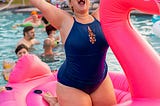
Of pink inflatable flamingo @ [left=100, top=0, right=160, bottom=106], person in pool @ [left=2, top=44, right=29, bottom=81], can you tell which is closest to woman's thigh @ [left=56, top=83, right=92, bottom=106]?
pink inflatable flamingo @ [left=100, top=0, right=160, bottom=106]

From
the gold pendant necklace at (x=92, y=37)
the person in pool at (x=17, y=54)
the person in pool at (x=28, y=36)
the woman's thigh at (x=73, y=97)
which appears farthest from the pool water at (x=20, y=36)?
the gold pendant necklace at (x=92, y=37)

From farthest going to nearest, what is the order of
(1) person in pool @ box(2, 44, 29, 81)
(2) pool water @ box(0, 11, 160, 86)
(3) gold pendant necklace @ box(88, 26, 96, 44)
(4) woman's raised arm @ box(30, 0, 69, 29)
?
(2) pool water @ box(0, 11, 160, 86) → (1) person in pool @ box(2, 44, 29, 81) → (4) woman's raised arm @ box(30, 0, 69, 29) → (3) gold pendant necklace @ box(88, 26, 96, 44)

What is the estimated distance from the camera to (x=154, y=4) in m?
2.14

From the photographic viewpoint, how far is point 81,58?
7.89ft

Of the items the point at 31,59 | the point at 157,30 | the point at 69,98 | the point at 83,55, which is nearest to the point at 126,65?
the point at 83,55

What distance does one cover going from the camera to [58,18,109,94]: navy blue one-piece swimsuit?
2375 mm

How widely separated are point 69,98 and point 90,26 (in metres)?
0.49

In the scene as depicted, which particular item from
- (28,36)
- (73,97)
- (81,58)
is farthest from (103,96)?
(28,36)

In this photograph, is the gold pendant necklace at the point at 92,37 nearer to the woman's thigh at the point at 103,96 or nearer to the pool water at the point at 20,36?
the woman's thigh at the point at 103,96

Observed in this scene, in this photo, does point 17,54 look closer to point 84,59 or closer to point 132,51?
point 84,59

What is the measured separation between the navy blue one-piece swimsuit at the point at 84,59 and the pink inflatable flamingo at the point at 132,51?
0.09 m

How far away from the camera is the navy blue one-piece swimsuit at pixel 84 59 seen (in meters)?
2.38

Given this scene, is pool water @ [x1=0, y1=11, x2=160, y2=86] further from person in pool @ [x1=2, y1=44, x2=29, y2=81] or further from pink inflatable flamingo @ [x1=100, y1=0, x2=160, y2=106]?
pink inflatable flamingo @ [x1=100, y1=0, x2=160, y2=106]

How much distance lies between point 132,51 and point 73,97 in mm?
498
